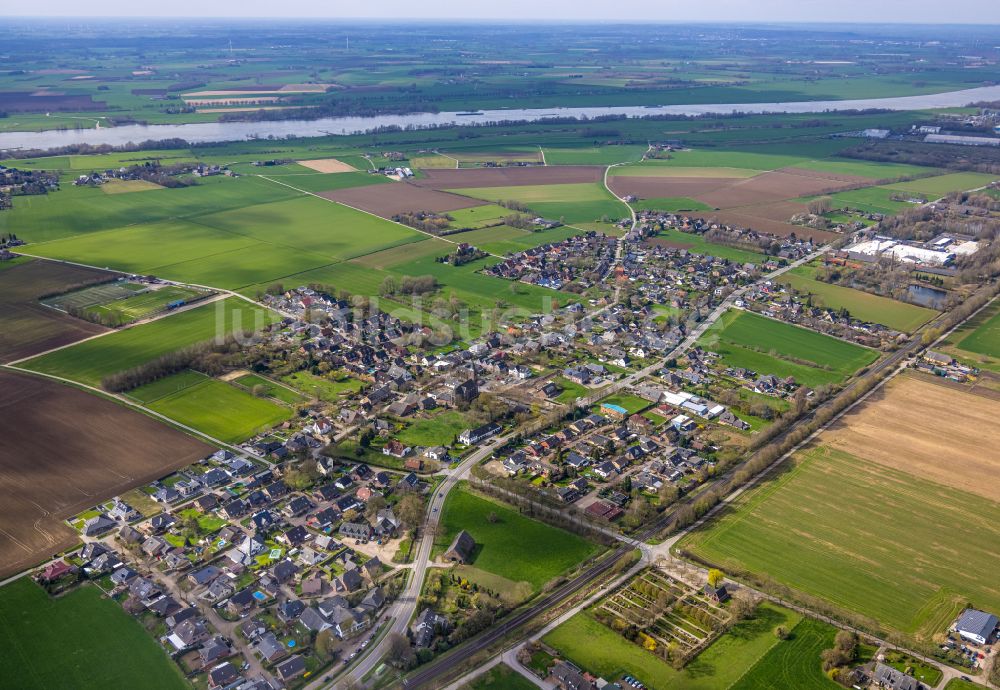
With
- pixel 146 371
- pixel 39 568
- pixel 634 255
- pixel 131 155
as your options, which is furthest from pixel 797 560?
pixel 131 155

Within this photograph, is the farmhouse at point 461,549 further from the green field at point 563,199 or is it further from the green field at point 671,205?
the green field at point 671,205

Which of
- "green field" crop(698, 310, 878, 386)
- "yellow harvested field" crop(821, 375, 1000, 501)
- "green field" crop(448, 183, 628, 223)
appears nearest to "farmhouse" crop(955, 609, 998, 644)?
"yellow harvested field" crop(821, 375, 1000, 501)

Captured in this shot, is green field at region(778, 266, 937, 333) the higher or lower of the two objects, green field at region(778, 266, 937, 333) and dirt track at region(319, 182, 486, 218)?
the lower

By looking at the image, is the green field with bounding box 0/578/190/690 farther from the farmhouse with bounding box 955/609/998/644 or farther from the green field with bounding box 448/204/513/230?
the green field with bounding box 448/204/513/230

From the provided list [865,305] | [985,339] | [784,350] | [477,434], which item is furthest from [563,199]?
[477,434]

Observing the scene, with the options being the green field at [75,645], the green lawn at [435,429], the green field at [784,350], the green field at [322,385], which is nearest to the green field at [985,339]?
the green field at [784,350]

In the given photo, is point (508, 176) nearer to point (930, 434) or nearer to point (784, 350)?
point (784, 350)
